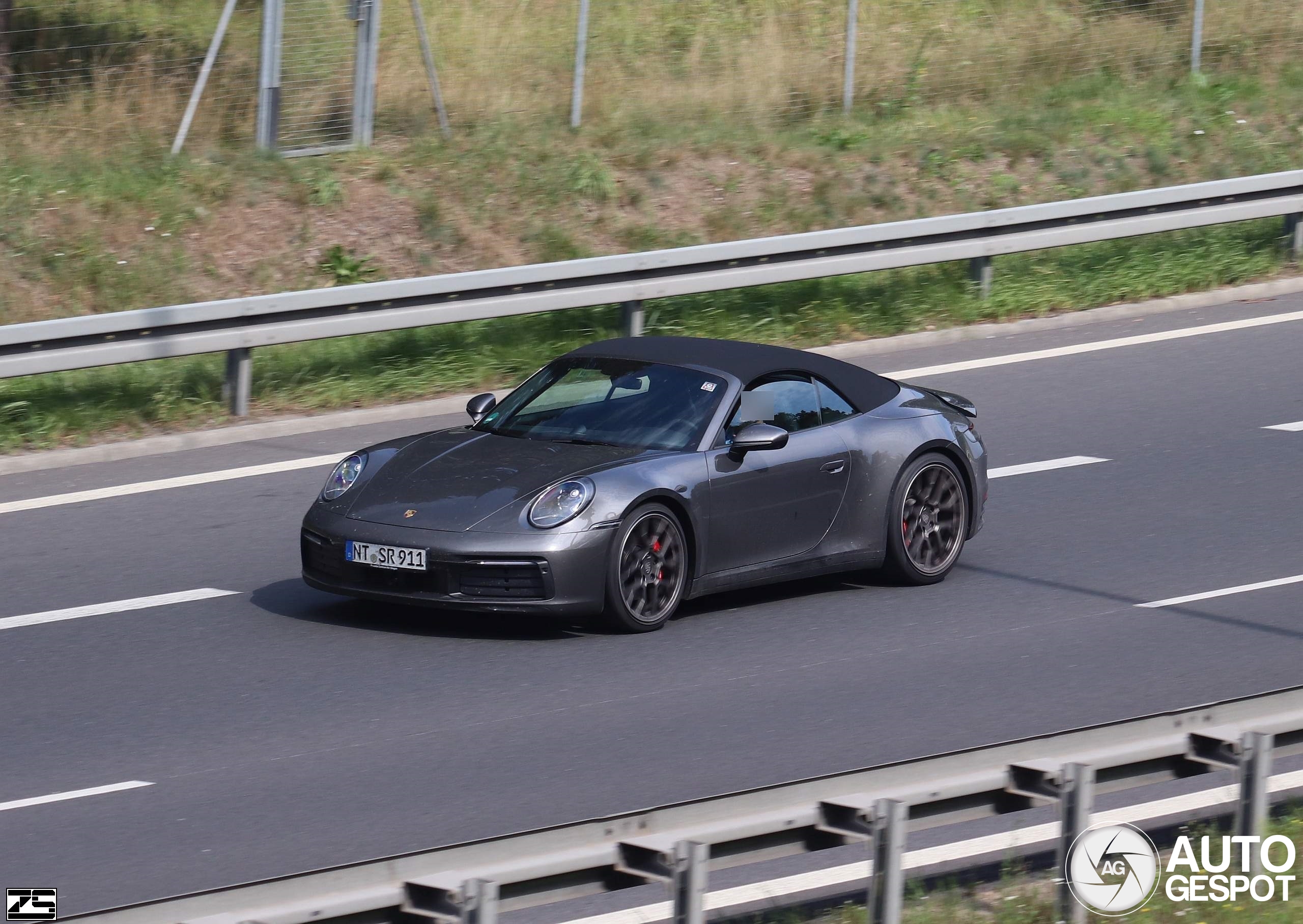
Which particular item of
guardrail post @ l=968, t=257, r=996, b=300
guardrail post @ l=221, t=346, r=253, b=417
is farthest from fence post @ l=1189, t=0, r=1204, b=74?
guardrail post @ l=221, t=346, r=253, b=417

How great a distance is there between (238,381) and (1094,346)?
6.59 meters

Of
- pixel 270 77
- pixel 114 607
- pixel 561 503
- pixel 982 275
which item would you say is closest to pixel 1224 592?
pixel 561 503

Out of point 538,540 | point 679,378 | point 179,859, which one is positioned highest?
point 679,378

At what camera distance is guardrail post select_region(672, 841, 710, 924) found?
4.55 m

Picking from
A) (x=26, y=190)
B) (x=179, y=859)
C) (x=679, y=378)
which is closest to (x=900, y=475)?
(x=679, y=378)

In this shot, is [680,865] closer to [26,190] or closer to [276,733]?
[276,733]

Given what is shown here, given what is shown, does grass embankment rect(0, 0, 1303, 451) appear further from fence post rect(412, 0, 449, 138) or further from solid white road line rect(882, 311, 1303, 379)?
solid white road line rect(882, 311, 1303, 379)

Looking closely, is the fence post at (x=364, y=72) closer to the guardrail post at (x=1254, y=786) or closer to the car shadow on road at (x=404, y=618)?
the car shadow on road at (x=404, y=618)

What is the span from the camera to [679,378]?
959 cm

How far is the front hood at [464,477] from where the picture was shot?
8664mm

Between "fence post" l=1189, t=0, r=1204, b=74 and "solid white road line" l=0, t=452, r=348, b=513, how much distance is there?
1318cm

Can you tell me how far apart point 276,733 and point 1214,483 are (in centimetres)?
637

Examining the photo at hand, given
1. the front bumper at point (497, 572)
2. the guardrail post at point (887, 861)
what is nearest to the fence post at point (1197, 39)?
the front bumper at point (497, 572)

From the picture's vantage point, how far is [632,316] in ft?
47.6
